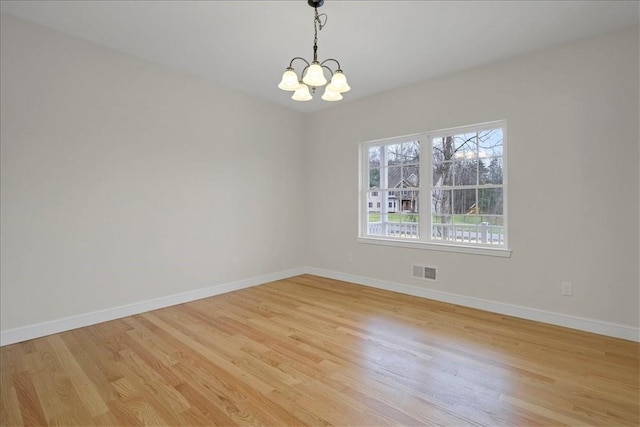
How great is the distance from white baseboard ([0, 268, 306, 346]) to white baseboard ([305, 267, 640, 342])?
1845 millimetres

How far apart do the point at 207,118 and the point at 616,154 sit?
4.36 m

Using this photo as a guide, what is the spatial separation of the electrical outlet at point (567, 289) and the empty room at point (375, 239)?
1cm

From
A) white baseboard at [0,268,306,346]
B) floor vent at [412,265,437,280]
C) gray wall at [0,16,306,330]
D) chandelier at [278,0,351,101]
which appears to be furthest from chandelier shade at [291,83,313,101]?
white baseboard at [0,268,306,346]

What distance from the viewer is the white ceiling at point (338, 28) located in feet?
8.32

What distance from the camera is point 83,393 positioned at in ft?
6.57

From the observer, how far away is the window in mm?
3570

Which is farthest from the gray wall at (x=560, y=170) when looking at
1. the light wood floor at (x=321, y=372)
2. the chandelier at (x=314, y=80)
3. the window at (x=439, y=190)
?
the chandelier at (x=314, y=80)

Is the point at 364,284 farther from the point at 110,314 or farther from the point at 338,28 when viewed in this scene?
the point at 338,28

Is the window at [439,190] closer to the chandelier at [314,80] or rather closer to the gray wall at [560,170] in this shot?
the gray wall at [560,170]

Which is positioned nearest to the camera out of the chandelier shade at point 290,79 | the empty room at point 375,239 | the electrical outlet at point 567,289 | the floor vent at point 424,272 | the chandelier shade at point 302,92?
the empty room at point 375,239

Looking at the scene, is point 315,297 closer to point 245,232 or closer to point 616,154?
point 245,232

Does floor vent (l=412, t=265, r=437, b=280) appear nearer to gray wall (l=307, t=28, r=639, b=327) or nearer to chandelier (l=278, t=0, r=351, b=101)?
gray wall (l=307, t=28, r=639, b=327)

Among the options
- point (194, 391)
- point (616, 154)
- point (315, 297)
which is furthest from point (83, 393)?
point (616, 154)

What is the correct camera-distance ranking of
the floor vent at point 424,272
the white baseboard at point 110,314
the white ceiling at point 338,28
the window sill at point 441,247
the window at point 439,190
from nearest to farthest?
the white ceiling at point 338,28 → the white baseboard at point 110,314 → the window sill at point 441,247 → the window at point 439,190 → the floor vent at point 424,272
